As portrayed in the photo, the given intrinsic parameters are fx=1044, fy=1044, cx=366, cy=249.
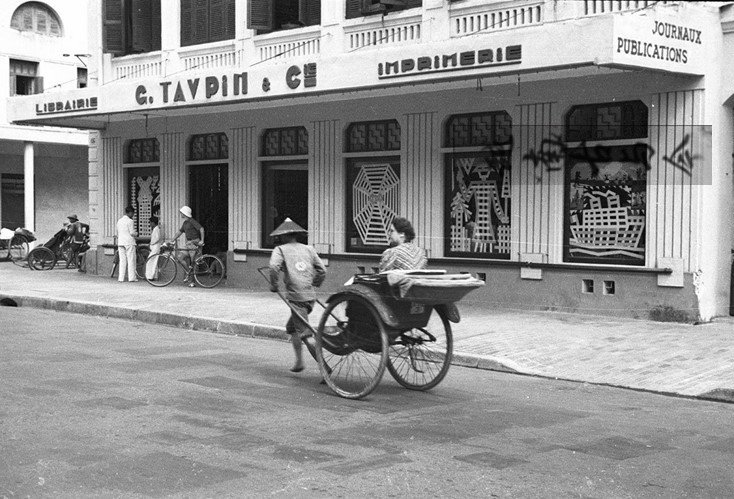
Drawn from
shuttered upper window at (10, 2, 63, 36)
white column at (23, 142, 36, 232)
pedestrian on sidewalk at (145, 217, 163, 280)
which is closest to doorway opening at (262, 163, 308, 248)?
pedestrian on sidewalk at (145, 217, 163, 280)

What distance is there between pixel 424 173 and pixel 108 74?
366 inches

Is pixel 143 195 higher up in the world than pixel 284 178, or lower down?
lower down

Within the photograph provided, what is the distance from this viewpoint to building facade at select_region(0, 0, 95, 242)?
110ft

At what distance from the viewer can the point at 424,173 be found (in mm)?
17500

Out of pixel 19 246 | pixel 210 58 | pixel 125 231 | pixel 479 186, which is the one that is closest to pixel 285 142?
pixel 210 58

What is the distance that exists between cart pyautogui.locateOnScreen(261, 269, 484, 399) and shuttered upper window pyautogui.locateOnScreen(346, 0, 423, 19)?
8.62 m

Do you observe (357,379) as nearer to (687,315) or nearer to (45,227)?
(687,315)

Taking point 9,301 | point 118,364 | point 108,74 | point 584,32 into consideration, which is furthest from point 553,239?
point 108,74


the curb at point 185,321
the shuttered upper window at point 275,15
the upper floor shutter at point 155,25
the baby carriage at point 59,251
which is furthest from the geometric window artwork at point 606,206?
the baby carriage at point 59,251

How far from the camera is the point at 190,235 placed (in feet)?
69.6

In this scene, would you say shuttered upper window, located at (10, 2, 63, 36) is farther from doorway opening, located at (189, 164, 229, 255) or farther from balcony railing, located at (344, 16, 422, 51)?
balcony railing, located at (344, 16, 422, 51)

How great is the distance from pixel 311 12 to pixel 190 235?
523 centimetres

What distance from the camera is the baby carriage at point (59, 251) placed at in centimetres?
2642

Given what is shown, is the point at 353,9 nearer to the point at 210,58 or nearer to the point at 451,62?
the point at 451,62
